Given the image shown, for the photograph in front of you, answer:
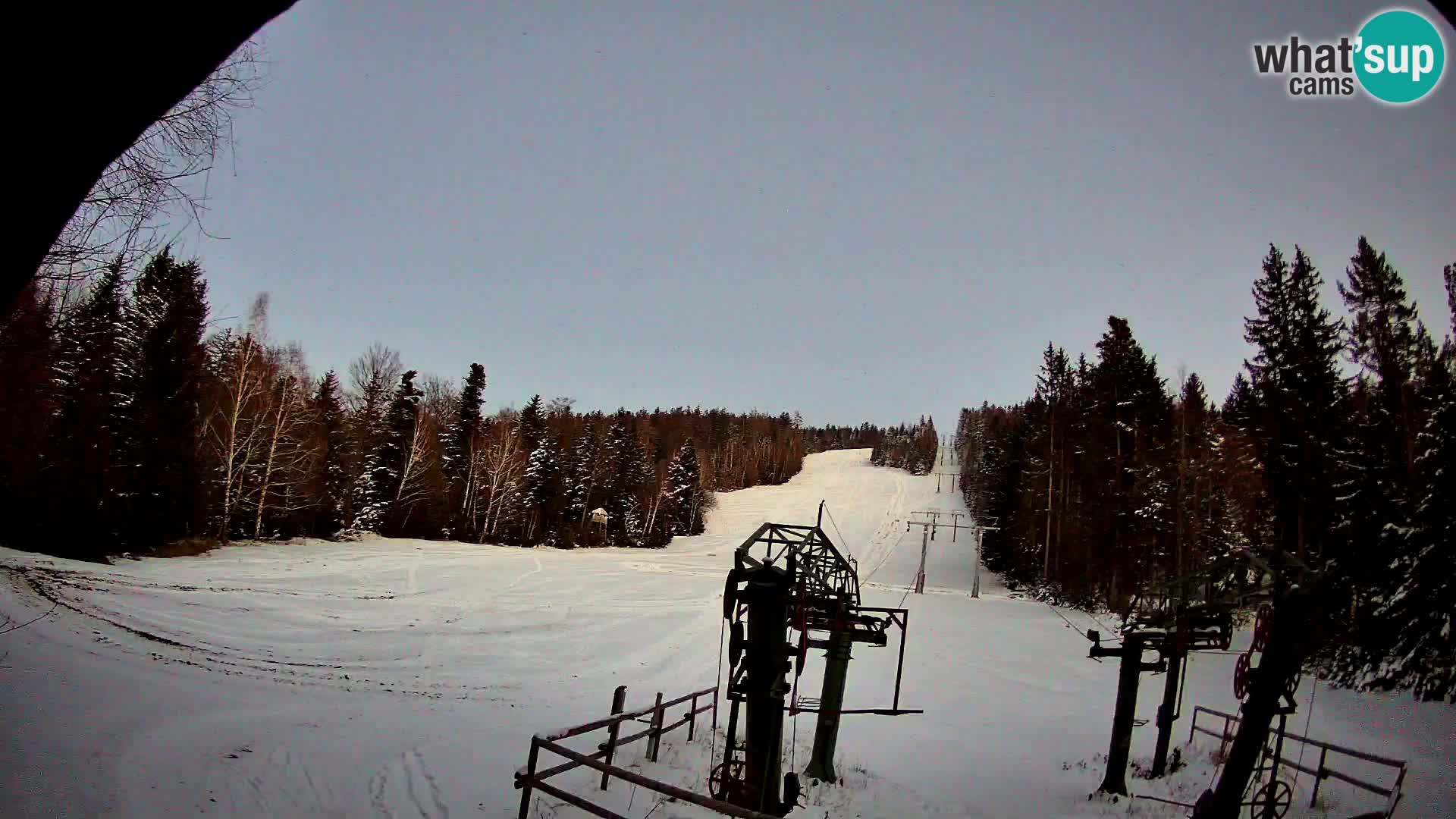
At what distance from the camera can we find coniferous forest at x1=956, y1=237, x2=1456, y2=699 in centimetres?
1694

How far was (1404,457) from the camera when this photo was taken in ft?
65.0

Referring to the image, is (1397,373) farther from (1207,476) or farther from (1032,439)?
(1032,439)

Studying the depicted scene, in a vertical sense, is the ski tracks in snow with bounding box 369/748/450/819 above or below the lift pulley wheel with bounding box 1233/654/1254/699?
below

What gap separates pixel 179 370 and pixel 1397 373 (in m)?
47.1

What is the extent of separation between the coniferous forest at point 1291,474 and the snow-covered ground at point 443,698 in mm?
2738

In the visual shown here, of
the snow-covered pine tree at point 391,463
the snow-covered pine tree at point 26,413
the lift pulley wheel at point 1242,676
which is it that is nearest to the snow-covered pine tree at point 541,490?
the snow-covered pine tree at point 391,463

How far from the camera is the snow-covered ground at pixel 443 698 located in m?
9.31

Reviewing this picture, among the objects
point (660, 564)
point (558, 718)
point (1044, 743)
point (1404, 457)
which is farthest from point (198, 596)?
point (1404, 457)

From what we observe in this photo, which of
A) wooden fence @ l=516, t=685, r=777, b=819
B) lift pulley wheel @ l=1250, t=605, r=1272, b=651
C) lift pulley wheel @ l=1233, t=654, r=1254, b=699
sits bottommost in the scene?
wooden fence @ l=516, t=685, r=777, b=819

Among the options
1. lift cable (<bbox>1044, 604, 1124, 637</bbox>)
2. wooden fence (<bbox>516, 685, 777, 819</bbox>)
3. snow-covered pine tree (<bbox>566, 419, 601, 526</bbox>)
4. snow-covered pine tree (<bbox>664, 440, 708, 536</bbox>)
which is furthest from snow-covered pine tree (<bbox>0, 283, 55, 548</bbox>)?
snow-covered pine tree (<bbox>664, 440, 708, 536</bbox>)

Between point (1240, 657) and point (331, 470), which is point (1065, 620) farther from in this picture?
point (331, 470)

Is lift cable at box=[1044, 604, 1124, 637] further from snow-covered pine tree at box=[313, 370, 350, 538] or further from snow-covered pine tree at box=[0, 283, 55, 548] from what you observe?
snow-covered pine tree at box=[313, 370, 350, 538]

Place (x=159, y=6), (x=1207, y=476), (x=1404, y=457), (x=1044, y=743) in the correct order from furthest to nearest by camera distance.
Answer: (x=1207, y=476), (x=1404, y=457), (x=1044, y=743), (x=159, y=6)

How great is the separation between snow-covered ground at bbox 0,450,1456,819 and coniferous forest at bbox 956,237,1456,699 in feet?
8.98
